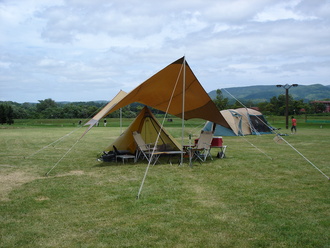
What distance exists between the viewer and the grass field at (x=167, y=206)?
3943mm

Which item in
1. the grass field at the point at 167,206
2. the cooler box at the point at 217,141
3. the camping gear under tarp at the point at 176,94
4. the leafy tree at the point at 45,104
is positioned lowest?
the grass field at the point at 167,206

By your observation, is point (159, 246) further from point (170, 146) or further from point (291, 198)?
point (170, 146)

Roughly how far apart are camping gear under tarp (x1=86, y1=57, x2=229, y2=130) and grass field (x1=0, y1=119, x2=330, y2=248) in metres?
1.96

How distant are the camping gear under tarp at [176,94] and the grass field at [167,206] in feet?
6.44

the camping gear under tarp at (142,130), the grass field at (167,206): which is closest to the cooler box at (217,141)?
the camping gear under tarp at (142,130)

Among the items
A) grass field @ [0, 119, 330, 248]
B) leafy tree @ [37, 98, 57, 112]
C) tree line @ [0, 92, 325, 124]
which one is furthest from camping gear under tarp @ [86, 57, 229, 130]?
leafy tree @ [37, 98, 57, 112]

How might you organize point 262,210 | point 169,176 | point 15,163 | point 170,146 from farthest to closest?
point 170,146 < point 15,163 < point 169,176 < point 262,210

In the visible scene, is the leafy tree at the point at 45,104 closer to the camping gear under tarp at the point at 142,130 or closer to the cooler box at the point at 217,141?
the camping gear under tarp at the point at 142,130

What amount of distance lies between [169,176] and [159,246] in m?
3.80

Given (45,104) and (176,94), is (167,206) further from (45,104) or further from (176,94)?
(45,104)

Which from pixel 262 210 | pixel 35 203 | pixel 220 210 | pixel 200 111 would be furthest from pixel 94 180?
pixel 200 111

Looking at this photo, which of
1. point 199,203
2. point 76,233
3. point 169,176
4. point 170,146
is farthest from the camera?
point 170,146

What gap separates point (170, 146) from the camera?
10.5 meters

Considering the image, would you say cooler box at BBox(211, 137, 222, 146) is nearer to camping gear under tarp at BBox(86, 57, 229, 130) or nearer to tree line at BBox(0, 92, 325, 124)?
camping gear under tarp at BBox(86, 57, 229, 130)
